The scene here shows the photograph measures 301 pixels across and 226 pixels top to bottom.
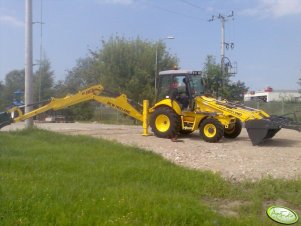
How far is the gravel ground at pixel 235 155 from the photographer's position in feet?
37.1

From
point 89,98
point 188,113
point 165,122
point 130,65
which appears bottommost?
point 165,122

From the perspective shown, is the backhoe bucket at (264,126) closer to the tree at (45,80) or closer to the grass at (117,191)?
the grass at (117,191)

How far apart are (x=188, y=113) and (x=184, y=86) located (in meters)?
1.05

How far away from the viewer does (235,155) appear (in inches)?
544

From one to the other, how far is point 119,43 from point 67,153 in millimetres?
28128

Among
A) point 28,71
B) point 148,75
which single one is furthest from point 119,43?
point 28,71

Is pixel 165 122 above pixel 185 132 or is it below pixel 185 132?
above

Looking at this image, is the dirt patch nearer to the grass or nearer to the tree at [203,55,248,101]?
the grass

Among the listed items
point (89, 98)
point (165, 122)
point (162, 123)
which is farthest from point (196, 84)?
point (89, 98)

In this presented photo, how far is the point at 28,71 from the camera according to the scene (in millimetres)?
21844

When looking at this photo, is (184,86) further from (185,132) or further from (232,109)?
(232,109)

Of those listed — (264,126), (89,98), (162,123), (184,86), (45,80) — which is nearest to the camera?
(264,126)

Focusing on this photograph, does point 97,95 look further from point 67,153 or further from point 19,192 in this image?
point 19,192

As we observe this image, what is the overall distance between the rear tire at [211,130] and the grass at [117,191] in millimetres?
4242
